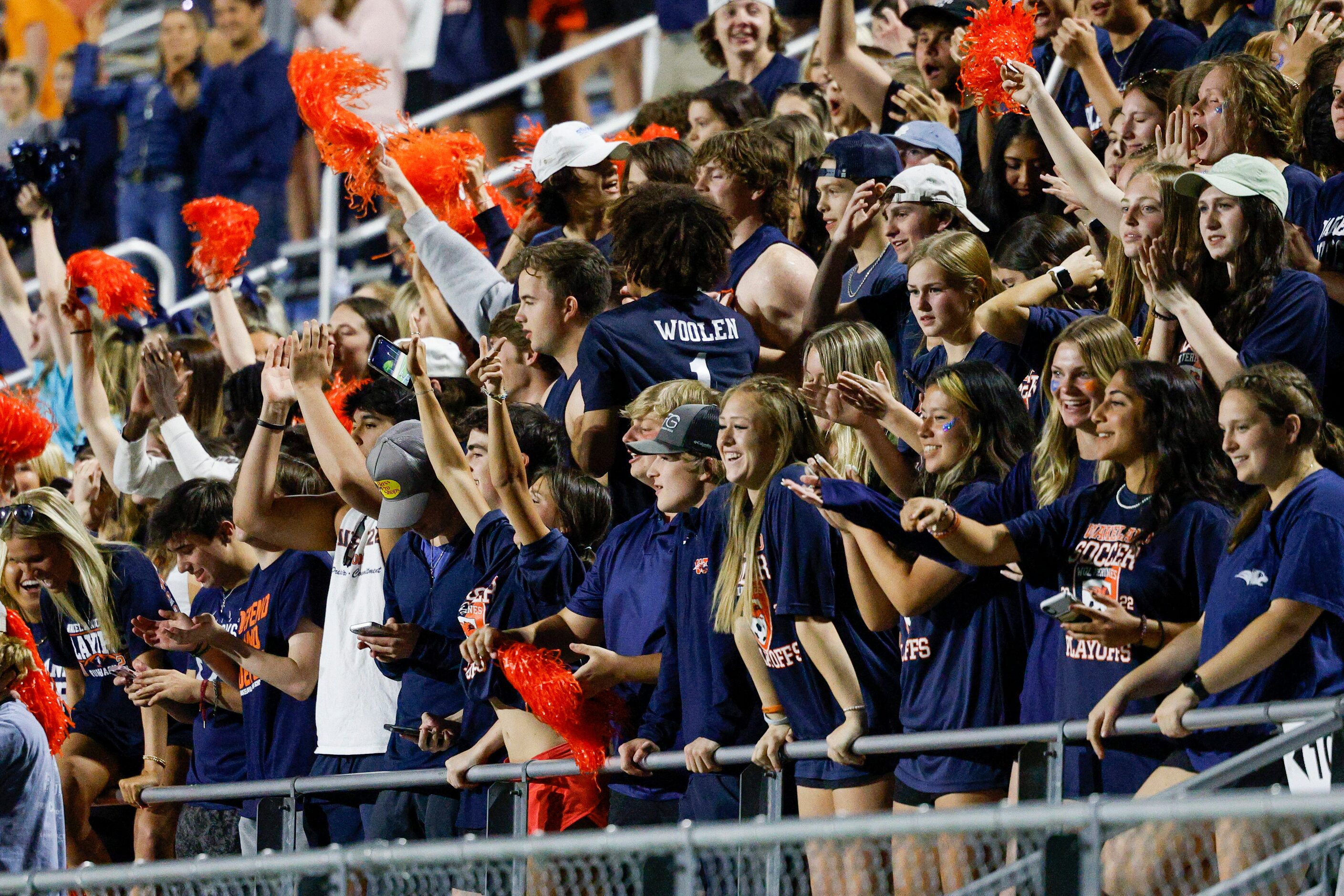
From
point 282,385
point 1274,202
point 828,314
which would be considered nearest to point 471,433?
point 282,385

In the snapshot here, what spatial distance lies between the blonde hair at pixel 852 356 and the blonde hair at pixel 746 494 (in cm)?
14

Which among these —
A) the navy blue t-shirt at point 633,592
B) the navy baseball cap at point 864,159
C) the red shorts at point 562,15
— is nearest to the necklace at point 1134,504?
the navy blue t-shirt at point 633,592

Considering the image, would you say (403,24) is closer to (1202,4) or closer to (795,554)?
(1202,4)

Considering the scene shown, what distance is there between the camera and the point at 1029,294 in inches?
209

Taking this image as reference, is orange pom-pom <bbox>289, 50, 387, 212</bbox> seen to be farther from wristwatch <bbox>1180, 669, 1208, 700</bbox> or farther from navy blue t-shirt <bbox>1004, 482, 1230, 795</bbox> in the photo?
wristwatch <bbox>1180, 669, 1208, 700</bbox>

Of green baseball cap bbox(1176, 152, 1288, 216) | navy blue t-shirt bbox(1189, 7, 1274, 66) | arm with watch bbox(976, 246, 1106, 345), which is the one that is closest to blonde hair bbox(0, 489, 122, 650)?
arm with watch bbox(976, 246, 1106, 345)

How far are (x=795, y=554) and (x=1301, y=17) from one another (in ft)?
8.93

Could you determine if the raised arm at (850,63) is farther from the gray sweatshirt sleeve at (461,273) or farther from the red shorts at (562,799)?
the red shorts at (562,799)

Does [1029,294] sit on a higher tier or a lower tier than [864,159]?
lower

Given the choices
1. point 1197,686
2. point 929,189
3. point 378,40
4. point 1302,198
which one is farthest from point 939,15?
point 378,40

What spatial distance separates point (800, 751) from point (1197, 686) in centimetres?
104

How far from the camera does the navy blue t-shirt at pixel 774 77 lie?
336 inches

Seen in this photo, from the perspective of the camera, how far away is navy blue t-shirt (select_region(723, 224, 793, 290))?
21.1 ft

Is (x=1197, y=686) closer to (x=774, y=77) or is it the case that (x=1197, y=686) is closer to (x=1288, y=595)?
(x=1288, y=595)
